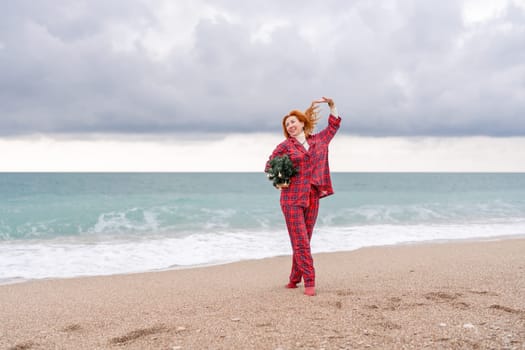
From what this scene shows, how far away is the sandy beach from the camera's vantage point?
3.32 metres

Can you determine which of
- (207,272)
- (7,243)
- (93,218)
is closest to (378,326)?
(207,272)

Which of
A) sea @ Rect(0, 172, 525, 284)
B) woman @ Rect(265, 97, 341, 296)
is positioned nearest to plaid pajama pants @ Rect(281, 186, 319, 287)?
woman @ Rect(265, 97, 341, 296)

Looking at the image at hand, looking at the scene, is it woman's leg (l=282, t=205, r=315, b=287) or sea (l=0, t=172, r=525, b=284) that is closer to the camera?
woman's leg (l=282, t=205, r=315, b=287)

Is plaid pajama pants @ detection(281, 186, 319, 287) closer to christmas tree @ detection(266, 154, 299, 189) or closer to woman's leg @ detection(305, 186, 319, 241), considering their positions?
woman's leg @ detection(305, 186, 319, 241)

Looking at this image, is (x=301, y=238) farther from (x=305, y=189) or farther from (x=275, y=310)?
(x=275, y=310)

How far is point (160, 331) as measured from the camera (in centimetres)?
368

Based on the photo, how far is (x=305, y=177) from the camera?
A: 15.9ft

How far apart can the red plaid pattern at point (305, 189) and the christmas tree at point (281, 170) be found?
6 centimetres

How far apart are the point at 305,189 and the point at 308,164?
287 mm

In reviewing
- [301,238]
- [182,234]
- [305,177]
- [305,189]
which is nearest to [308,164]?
[305,177]

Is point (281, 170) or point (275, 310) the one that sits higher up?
point (281, 170)

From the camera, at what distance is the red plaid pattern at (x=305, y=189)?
15.8 ft

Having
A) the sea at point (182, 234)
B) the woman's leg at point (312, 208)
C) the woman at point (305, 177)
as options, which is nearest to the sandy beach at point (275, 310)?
the woman at point (305, 177)

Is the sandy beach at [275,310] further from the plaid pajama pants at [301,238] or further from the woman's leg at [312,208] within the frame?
the woman's leg at [312,208]
